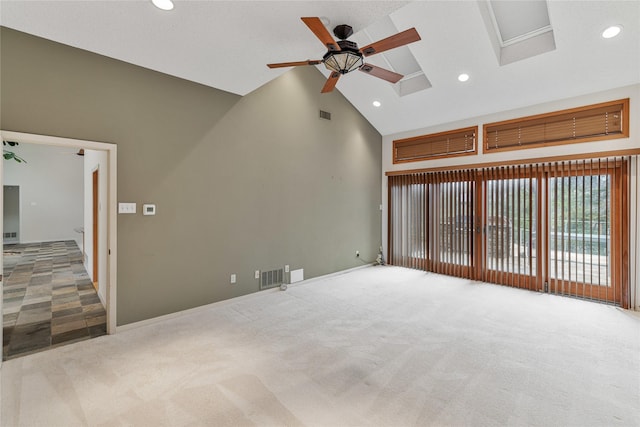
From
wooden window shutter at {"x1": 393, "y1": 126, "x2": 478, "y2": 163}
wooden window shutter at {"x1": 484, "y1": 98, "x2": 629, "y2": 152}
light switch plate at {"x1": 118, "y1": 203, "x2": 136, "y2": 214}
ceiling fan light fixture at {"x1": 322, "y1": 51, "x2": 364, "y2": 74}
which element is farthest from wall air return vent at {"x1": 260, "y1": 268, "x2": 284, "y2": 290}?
wooden window shutter at {"x1": 484, "y1": 98, "x2": 629, "y2": 152}

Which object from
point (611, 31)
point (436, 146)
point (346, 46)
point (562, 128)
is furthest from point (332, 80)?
point (562, 128)

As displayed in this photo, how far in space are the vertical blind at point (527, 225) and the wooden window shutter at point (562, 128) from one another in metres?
0.39

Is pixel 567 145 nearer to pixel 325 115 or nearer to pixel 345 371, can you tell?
pixel 325 115

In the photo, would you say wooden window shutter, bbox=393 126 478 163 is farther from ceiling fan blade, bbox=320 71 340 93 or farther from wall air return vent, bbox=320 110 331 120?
ceiling fan blade, bbox=320 71 340 93

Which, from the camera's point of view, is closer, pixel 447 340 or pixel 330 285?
pixel 447 340

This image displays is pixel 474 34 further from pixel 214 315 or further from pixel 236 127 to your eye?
pixel 214 315

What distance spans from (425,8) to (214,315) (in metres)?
4.94

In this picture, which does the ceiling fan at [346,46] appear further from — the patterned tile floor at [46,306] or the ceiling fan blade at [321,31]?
the patterned tile floor at [46,306]

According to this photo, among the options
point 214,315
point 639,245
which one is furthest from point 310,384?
point 639,245

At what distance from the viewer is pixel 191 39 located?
2910 millimetres

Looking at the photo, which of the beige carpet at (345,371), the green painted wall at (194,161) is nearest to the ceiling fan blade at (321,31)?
the green painted wall at (194,161)

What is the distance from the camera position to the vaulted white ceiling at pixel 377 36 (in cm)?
251

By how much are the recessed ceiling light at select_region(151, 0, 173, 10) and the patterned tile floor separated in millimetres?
3449

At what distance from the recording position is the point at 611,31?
349 cm
